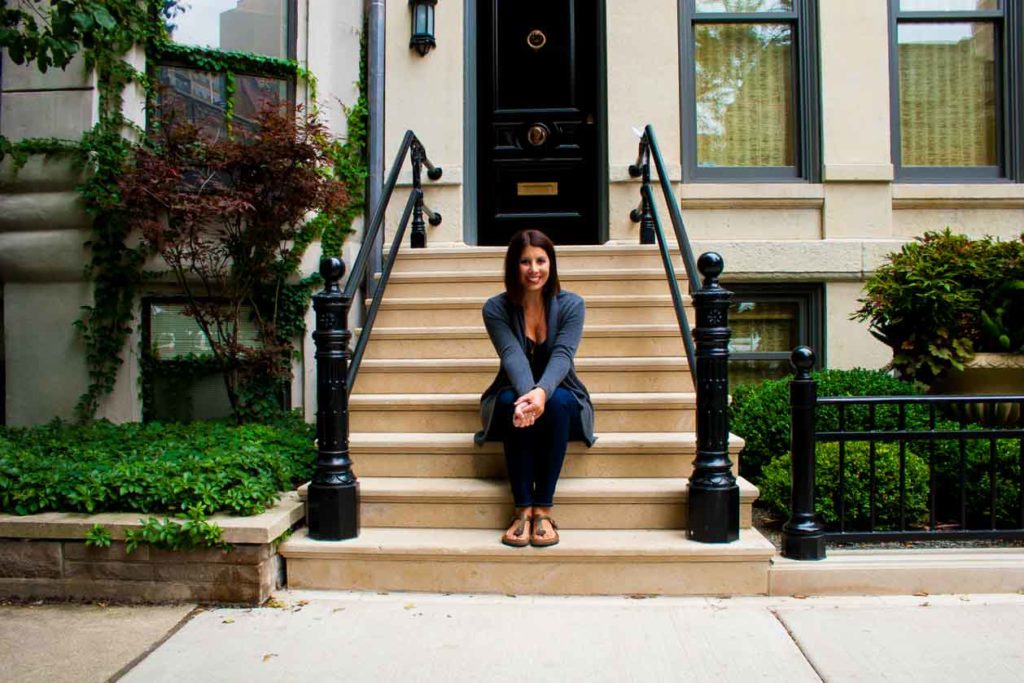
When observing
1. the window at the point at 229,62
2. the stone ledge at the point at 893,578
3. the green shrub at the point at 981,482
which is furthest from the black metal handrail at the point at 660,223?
the window at the point at 229,62

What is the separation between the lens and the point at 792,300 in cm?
624

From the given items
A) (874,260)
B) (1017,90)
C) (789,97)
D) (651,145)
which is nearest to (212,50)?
(651,145)

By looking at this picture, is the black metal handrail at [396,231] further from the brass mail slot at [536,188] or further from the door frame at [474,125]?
→ the brass mail slot at [536,188]

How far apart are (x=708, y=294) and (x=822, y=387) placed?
1660 millimetres

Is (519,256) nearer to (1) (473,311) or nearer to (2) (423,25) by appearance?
(1) (473,311)

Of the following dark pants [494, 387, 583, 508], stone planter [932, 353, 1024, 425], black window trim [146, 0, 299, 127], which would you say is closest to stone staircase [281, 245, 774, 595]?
dark pants [494, 387, 583, 508]

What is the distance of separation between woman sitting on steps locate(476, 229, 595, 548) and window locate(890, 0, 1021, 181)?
417cm

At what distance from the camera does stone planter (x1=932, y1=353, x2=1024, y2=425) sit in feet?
15.3

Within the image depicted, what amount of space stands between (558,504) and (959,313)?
2.91m

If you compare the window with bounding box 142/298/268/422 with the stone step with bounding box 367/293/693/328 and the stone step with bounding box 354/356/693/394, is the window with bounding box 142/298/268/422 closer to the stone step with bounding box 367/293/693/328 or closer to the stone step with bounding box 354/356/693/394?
the stone step with bounding box 367/293/693/328

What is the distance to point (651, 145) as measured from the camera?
544 centimetres

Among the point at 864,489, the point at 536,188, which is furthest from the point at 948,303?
the point at 536,188

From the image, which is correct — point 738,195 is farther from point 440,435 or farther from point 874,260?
point 440,435

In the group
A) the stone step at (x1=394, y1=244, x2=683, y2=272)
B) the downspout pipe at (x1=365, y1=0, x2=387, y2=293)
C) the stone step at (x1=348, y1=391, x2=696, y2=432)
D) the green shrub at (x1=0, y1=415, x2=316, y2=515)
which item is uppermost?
the downspout pipe at (x1=365, y1=0, x2=387, y2=293)
